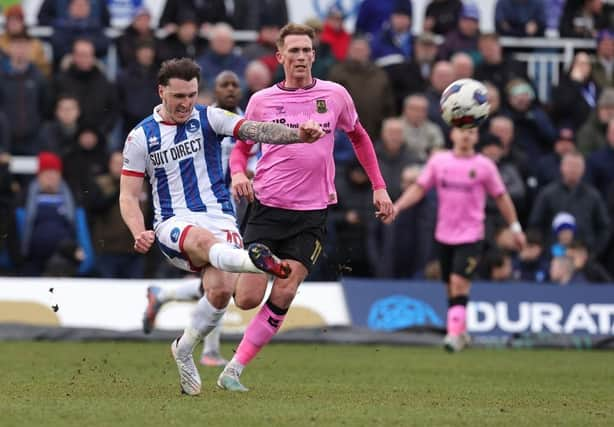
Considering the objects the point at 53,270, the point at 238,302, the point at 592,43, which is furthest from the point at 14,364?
the point at 592,43

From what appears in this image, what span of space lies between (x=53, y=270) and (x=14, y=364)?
4541 millimetres

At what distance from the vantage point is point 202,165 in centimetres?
1040

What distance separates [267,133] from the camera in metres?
9.84

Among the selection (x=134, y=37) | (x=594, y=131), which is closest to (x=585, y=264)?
(x=594, y=131)

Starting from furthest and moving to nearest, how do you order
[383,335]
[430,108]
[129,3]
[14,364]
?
[129,3] < [430,108] < [383,335] < [14,364]

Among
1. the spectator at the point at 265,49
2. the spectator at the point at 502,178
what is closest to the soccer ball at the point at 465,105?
the spectator at the point at 502,178

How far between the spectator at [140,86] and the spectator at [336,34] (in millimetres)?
2649

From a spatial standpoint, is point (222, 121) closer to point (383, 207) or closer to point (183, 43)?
point (383, 207)

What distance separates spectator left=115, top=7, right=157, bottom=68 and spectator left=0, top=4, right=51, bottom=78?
1.08 m

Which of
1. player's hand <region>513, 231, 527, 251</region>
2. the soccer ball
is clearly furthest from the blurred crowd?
the soccer ball

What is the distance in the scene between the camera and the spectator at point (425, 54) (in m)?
20.0

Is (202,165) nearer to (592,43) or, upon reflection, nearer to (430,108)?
(430,108)

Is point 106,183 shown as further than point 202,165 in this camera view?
Yes

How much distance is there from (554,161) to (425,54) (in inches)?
91.7
